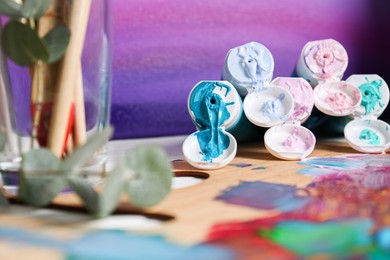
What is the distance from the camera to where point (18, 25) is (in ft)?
1.31

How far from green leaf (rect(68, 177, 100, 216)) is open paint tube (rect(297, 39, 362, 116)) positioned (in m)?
0.35

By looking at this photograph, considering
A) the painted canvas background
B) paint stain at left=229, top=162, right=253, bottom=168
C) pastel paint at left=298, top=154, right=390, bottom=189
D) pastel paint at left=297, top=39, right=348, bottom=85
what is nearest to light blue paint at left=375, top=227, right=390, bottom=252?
pastel paint at left=298, top=154, right=390, bottom=189

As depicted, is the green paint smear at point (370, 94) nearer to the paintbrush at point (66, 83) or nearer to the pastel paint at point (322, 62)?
the pastel paint at point (322, 62)

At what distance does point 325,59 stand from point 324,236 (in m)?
0.36

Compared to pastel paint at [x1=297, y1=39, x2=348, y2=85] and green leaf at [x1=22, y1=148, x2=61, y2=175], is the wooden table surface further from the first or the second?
pastel paint at [x1=297, y1=39, x2=348, y2=85]

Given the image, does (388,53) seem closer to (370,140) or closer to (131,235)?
(370,140)

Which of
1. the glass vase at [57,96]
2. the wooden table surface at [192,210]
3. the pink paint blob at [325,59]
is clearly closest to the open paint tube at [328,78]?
the pink paint blob at [325,59]

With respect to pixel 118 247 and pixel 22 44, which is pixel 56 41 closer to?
pixel 22 44

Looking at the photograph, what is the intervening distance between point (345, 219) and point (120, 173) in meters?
0.15

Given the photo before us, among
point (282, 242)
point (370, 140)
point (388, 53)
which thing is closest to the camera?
point (282, 242)

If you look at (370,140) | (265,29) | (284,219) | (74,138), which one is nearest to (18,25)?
(74,138)

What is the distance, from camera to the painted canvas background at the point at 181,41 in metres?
0.77

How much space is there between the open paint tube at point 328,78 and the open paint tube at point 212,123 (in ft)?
0.39

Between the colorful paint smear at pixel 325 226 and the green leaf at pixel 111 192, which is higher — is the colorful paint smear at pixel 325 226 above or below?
below
